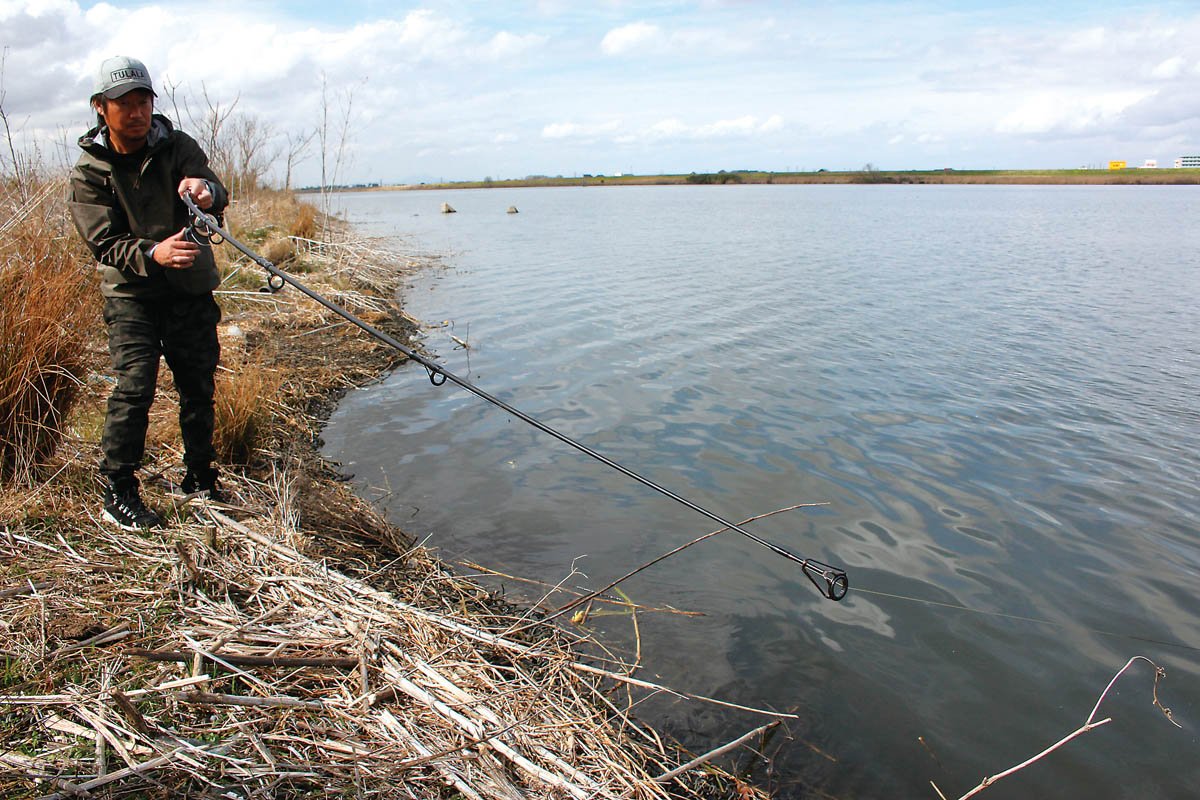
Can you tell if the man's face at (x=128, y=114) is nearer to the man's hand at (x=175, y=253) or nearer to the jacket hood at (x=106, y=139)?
the jacket hood at (x=106, y=139)

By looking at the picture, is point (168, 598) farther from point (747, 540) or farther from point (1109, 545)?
point (1109, 545)

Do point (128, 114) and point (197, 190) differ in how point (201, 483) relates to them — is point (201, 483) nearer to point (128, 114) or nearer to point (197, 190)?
point (197, 190)

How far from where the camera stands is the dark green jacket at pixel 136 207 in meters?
3.36


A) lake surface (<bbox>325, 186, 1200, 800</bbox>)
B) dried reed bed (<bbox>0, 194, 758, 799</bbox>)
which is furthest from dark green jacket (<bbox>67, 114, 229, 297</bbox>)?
lake surface (<bbox>325, 186, 1200, 800</bbox>)

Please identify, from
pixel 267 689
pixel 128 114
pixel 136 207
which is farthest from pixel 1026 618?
pixel 128 114

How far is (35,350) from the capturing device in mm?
3893

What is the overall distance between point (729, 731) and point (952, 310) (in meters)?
10.6

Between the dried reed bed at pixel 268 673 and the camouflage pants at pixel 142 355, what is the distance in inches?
17.9

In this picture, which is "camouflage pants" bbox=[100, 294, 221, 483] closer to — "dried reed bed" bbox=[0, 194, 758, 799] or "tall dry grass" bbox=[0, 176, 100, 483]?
"dried reed bed" bbox=[0, 194, 758, 799]

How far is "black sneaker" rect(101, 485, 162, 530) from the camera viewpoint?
360 cm

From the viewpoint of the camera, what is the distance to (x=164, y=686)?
2.44 metres

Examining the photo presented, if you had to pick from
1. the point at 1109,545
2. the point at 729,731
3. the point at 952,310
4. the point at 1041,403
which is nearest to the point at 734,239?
the point at 952,310

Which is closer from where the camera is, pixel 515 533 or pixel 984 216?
pixel 515 533

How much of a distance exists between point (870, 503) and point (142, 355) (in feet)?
16.2
